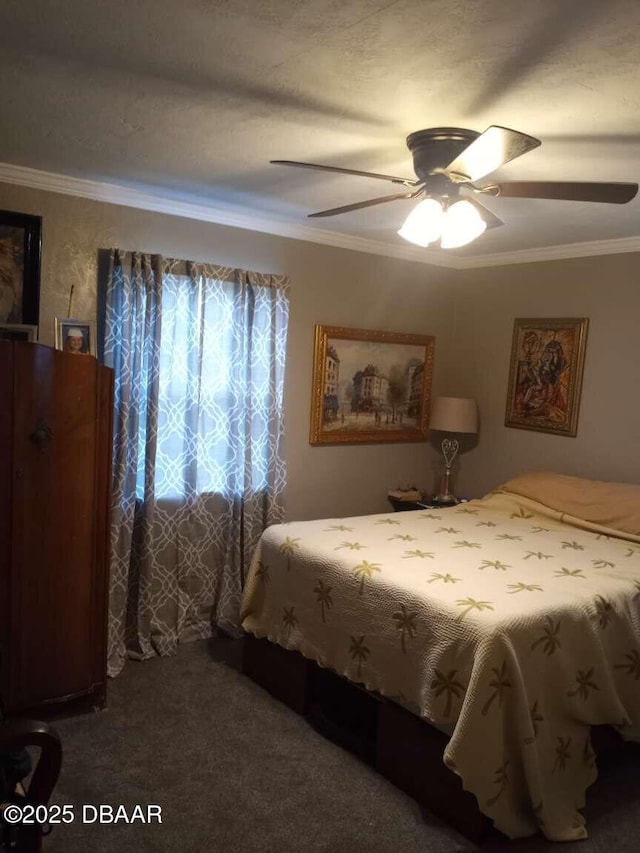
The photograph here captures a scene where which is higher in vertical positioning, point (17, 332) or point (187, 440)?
point (17, 332)

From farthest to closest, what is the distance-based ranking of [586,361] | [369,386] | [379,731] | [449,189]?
[369,386] → [586,361] → [379,731] → [449,189]

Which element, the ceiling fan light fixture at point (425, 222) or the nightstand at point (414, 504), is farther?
the nightstand at point (414, 504)

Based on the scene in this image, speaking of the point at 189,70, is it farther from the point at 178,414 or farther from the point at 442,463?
the point at 442,463

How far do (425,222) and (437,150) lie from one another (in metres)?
0.24

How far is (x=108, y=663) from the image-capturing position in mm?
3303

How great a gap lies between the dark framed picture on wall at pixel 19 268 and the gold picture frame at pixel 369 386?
1.67m

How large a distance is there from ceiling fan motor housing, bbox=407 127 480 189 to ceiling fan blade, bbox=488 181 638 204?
20 cm

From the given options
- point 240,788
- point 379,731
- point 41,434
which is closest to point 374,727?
point 379,731

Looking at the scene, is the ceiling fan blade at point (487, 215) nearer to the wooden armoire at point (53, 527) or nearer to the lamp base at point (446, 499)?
the wooden armoire at point (53, 527)

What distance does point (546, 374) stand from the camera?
4246mm

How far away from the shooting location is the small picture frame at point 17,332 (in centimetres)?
294

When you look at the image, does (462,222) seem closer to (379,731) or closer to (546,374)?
(379,731)

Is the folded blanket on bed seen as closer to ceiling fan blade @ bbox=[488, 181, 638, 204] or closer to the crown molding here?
the crown molding

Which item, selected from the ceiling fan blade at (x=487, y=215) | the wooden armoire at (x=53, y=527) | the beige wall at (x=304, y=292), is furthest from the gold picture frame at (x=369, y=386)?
the ceiling fan blade at (x=487, y=215)
